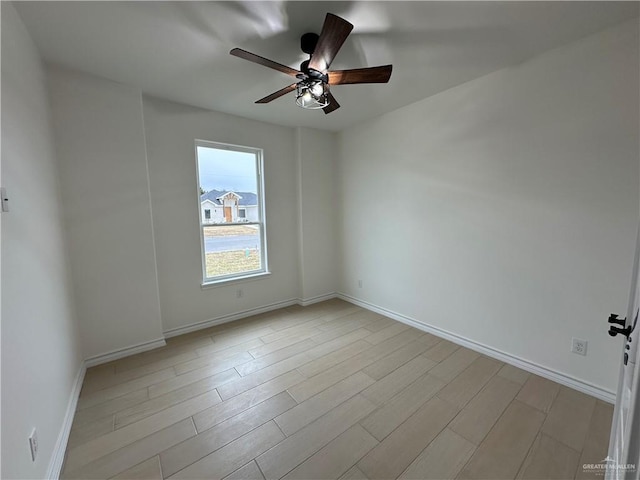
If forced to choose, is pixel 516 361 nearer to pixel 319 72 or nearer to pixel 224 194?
pixel 319 72

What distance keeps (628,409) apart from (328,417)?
4.88 feet

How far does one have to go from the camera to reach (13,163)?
52.3 inches

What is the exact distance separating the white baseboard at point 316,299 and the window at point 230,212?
74cm

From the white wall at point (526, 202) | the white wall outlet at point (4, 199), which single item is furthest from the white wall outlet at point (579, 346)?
the white wall outlet at point (4, 199)

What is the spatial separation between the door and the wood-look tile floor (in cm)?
58

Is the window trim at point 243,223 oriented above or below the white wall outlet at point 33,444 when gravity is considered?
above

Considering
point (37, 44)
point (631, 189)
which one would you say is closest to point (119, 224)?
point (37, 44)

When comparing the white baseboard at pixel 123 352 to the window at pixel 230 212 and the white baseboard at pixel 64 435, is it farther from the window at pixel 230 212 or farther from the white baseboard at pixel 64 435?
the window at pixel 230 212

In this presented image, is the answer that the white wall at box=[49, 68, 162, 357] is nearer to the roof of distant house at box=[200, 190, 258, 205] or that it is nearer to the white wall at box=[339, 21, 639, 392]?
the roof of distant house at box=[200, 190, 258, 205]

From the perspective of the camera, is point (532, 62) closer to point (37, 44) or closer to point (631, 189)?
point (631, 189)

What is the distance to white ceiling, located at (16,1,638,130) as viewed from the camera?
152 cm

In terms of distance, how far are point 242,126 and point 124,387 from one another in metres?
2.91

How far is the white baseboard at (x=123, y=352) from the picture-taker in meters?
2.36

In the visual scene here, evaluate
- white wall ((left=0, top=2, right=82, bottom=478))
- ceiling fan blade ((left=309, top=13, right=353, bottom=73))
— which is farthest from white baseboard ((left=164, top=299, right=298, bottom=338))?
ceiling fan blade ((left=309, top=13, right=353, bottom=73))
